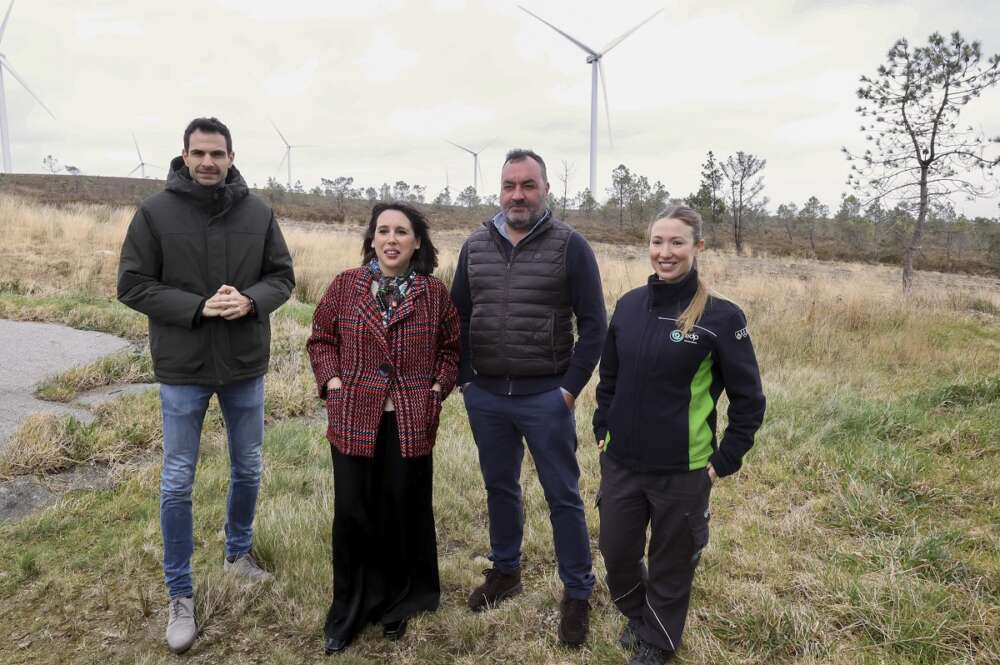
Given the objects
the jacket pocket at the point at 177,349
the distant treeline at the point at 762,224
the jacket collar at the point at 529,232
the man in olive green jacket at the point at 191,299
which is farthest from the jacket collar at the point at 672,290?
the distant treeline at the point at 762,224

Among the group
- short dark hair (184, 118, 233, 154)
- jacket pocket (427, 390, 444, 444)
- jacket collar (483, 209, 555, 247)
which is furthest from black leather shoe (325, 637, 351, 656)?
short dark hair (184, 118, 233, 154)

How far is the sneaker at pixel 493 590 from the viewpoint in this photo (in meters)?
3.26

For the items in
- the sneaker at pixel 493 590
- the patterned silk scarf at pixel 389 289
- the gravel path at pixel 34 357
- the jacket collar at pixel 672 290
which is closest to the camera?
the jacket collar at pixel 672 290

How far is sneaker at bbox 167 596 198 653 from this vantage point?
9.40ft

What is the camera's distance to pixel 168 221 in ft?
9.40

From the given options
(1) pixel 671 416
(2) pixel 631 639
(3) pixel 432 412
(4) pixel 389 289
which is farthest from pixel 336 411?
(2) pixel 631 639

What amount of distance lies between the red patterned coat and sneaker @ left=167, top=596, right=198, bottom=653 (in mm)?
1105

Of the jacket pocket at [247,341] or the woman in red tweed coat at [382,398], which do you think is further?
the jacket pocket at [247,341]

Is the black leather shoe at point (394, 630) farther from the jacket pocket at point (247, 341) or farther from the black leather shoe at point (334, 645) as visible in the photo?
Result: the jacket pocket at point (247, 341)

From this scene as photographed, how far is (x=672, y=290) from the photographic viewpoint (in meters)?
2.61

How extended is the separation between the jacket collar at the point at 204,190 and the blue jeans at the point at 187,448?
87 cm

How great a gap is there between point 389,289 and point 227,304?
0.75 meters

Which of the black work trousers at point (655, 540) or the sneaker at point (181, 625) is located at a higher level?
the black work trousers at point (655, 540)

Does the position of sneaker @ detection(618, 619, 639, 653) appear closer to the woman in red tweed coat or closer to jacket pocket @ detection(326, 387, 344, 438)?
the woman in red tweed coat
